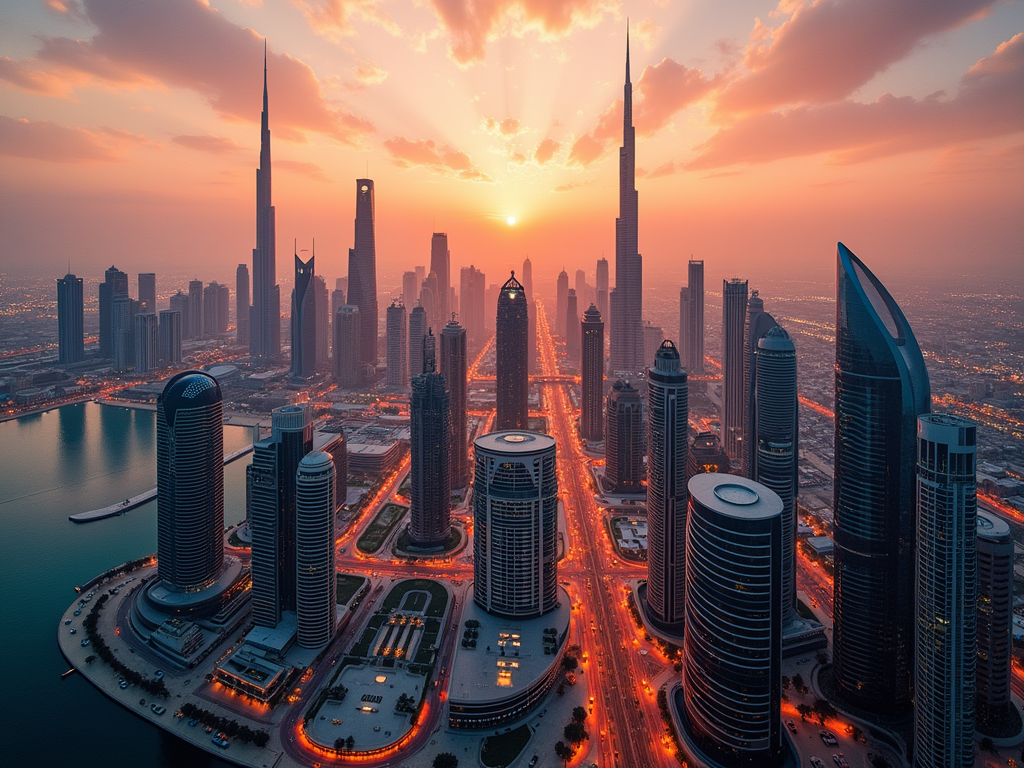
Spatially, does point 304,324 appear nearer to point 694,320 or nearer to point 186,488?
point 186,488

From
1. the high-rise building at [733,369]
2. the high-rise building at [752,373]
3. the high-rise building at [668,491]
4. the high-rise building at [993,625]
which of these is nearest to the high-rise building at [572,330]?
the high-rise building at [733,369]

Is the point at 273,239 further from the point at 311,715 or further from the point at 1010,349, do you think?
the point at 1010,349

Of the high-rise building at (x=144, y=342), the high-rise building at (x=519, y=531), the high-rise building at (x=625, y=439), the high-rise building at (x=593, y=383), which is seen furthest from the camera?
the high-rise building at (x=144, y=342)

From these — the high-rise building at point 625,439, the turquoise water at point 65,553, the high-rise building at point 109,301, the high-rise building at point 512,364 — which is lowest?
the turquoise water at point 65,553

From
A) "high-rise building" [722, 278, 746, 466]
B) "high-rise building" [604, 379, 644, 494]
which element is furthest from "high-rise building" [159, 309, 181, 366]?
"high-rise building" [722, 278, 746, 466]

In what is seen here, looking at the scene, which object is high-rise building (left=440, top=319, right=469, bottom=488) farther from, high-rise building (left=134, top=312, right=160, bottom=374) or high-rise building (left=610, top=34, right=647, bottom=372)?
high-rise building (left=134, top=312, right=160, bottom=374)

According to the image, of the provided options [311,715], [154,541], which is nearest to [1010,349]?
[311,715]

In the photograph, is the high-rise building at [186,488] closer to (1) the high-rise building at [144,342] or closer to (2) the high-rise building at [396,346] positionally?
(2) the high-rise building at [396,346]
